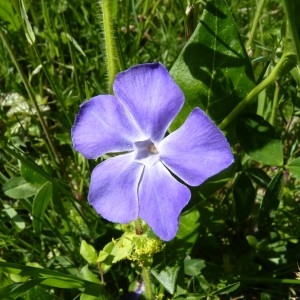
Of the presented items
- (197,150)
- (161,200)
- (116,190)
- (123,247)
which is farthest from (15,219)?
(197,150)

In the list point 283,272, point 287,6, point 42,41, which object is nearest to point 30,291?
point 283,272

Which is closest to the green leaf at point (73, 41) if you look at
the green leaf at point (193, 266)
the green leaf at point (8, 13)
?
the green leaf at point (8, 13)

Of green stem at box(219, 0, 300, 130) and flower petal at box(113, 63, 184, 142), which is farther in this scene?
flower petal at box(113, 63, 184, 142)

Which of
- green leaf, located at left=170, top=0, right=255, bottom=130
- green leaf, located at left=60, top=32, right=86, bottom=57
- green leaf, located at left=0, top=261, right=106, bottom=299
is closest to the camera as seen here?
green leaf, located at left=0, top=261, right=106, bottom=299

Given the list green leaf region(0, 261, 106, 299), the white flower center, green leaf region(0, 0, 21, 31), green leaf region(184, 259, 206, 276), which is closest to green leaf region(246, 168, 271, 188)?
the white flower center

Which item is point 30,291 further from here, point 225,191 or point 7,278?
point 225,191

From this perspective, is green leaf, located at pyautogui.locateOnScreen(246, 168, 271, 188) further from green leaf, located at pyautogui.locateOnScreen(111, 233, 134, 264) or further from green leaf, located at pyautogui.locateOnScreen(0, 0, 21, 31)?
green leaf, located at pyautogui.locateOnScreen(0, 0, 21, 31)

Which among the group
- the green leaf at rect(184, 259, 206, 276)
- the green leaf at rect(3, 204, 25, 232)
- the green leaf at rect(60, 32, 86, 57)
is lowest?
the green leaf at rect(184, 259, 206, 276)

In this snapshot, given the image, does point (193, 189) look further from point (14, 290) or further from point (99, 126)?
point (14, 290)
